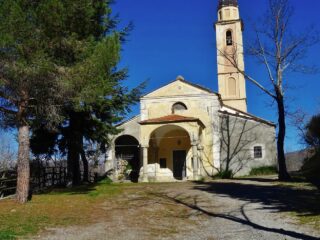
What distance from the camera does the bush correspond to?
97.6ft

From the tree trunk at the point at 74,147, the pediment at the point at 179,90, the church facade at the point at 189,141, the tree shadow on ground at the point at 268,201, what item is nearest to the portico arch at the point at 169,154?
the church facade at the point at 189,141

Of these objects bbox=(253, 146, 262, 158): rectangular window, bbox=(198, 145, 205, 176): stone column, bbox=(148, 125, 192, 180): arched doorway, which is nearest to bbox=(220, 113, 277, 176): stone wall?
bbox=(253, 146, 262, 158): rectangular window

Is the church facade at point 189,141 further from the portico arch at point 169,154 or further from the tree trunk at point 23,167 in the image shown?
the tree trunk at point 23,167

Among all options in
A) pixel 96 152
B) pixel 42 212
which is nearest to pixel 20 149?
pixel 42 212

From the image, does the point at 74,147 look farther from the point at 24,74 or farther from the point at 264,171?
the point at 264,171

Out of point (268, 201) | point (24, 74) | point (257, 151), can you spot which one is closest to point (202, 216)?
point (268, 201)

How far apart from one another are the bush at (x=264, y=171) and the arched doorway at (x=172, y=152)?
458 centimetres

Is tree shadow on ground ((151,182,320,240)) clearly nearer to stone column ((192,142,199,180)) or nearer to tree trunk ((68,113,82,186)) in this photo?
tree trunk ((68,113,82,186))

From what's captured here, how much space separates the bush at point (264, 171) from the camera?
2973cm

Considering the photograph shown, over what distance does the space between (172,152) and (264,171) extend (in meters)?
6.84

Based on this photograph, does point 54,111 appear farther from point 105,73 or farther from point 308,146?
point 308,146

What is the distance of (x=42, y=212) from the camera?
12500mm

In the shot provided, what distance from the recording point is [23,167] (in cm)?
1420

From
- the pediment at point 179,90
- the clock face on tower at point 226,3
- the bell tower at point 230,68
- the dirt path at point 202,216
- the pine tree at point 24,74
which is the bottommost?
the dirt path at point 202,216
